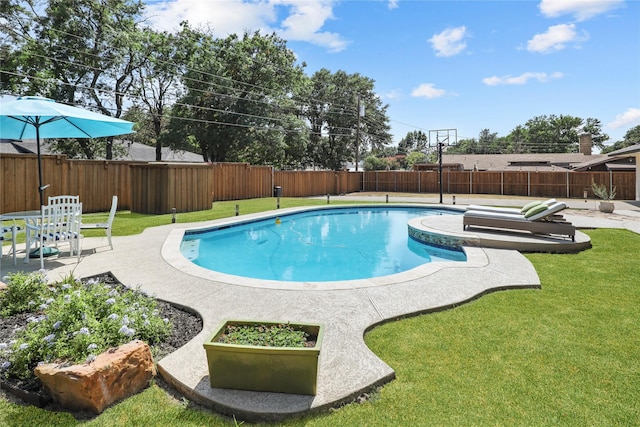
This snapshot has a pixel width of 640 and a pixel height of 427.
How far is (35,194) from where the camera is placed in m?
10.4

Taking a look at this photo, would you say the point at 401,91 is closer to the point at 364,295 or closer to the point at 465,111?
the point at 465,111

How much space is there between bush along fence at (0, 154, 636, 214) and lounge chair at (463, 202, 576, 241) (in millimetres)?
9168

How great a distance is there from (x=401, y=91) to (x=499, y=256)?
107 ft

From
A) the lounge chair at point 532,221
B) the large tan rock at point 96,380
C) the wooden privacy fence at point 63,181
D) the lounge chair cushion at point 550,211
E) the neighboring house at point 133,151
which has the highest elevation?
the neighboring house at point 133,151

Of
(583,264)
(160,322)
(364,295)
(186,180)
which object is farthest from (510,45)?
(160,322)

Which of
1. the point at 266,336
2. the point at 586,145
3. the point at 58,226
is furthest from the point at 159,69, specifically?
the point at 586,145

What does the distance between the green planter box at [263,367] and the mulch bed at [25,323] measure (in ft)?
2.74

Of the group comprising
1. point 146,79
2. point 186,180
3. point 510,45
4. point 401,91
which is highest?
point 401,91

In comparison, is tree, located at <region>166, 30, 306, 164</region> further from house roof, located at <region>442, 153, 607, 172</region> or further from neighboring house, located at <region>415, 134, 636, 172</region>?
house roof, located at <region>442, 153, 607, 172</region>

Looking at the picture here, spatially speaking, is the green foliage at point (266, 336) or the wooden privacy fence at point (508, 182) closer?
the green foliage at point (266, 336)

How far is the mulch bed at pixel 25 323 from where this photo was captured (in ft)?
7.83

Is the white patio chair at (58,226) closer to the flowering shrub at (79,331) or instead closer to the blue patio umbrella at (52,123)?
the blue patio umbrella at (52,123)

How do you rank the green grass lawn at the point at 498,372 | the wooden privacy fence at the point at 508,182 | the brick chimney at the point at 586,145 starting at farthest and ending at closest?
1. the brick chimney at the point at 586,145
2. the wooden privacy fence at the point at 508,182
3. the green grass lawn at the point at 498,372

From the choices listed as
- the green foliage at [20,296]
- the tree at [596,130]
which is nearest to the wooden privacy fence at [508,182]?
the green foliage at [20,296]
